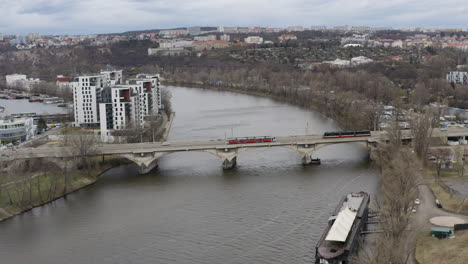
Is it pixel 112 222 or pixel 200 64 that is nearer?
pixel 112 222

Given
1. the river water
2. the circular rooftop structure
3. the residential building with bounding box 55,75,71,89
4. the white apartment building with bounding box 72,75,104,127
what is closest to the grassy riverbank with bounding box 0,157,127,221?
the river water

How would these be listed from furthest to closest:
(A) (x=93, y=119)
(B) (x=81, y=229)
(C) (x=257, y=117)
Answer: (C) (x=257, y=117), (A) (x=93, y=119), (B) (x=81, y=229)

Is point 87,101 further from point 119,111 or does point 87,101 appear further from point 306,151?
point 306,151

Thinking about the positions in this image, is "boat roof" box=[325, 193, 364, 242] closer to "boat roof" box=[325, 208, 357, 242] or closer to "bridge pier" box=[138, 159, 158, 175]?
"boat roof" box=[325, 208, 357, 242]

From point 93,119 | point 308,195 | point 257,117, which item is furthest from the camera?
point 257,117

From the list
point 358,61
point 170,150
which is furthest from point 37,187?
point 358,61

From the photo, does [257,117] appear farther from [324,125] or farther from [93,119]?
[93,119]

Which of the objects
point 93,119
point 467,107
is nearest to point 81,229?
point 93,119
